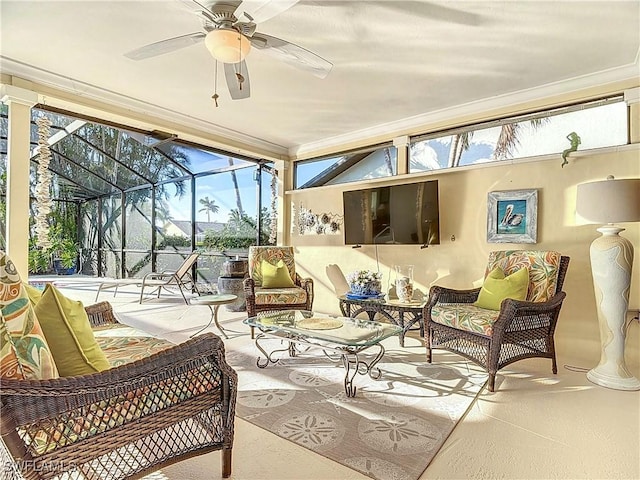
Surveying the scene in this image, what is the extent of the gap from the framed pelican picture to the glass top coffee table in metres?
1.66

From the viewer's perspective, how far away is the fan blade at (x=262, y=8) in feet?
6.34

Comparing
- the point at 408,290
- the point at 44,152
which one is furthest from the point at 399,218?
the point at 44,152

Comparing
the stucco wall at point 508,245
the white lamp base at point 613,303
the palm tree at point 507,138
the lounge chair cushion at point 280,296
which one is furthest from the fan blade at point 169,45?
the white lamp base at point 613,303

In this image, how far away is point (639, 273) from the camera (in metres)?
2.92

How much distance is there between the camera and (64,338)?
4.26ft

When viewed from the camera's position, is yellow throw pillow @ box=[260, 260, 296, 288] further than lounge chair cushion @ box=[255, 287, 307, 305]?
Yes

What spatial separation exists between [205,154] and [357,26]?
14.8ft

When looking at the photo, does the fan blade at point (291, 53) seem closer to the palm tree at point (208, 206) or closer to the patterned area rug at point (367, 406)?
the patterned area rug at point (367, 406)

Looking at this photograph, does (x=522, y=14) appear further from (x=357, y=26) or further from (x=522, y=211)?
(x=522, y=211)

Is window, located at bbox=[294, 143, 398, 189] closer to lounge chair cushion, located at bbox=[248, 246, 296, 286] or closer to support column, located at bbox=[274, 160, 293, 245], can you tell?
support column, located at bbox=[274, 160, 293, 245]

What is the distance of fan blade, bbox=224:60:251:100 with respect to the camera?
8.09 feet

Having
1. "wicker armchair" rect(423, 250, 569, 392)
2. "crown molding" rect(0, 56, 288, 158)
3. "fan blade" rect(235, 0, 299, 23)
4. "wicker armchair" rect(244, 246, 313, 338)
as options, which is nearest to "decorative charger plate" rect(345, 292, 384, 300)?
"wicker armchair" rect(244, 246, 313, 338)

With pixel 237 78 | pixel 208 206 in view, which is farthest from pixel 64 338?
pixel 208 206

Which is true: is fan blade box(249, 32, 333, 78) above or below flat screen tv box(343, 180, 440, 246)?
above
